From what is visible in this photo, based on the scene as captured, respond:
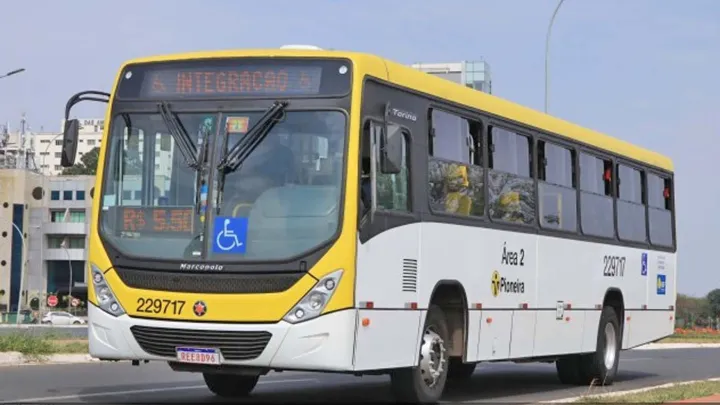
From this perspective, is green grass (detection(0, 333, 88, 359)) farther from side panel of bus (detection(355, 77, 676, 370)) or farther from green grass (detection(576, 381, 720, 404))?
green grass (detection(576, 381, 720, 404))

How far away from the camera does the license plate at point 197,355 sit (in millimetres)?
12531

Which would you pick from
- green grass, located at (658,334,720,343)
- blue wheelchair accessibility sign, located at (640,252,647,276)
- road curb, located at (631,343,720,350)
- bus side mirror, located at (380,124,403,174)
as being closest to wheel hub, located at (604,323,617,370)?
blue wheelchair accessibility sign, located at (640,252,647,276)

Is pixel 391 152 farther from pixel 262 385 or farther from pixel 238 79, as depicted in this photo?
pixel 262 385

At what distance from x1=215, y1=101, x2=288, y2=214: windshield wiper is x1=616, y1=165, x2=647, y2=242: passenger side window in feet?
29.9

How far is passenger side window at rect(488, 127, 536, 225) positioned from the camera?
53.0 feet

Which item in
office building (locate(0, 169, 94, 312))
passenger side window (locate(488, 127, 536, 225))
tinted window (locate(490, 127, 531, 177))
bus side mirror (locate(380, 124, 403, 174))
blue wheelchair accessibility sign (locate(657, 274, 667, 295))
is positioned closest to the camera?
bus side mirror (locate(380, 124, 403, 174))

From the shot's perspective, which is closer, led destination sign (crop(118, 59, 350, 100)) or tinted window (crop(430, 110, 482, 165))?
led destination sign (crop(118, 59, 350, 100))

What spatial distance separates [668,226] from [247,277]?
12.4 metres

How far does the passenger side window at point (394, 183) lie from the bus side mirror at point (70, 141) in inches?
112

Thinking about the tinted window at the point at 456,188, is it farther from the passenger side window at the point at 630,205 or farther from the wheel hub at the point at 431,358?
the passenger side window at the point at 630,205

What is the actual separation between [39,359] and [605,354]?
9434 mm

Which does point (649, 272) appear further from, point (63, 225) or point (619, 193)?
point (63, 225)

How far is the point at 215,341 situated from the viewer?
1255 centimetres

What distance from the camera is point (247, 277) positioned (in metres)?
12.6
